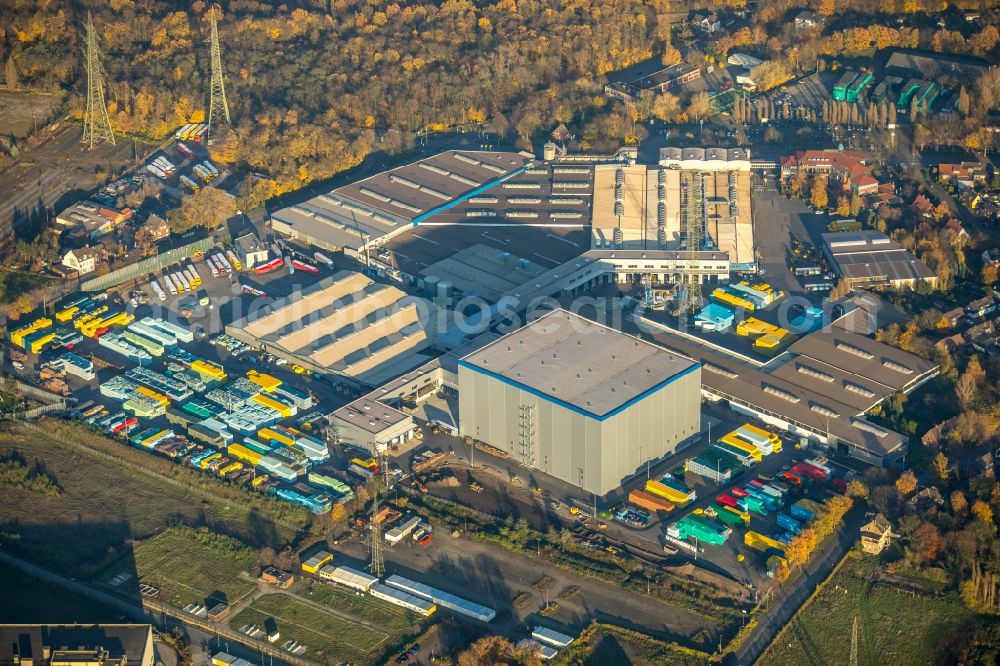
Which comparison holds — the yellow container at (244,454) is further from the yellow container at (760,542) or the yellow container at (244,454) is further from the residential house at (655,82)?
the residential house at (655,82)

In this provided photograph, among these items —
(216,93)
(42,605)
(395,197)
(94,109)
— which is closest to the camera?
(42,605)

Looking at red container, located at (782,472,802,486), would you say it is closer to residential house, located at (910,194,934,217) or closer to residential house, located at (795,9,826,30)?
residential house, located at (910,194,934,217)

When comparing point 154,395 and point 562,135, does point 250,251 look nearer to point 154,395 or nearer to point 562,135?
point 154,395

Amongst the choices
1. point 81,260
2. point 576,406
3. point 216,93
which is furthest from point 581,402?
point 216,93

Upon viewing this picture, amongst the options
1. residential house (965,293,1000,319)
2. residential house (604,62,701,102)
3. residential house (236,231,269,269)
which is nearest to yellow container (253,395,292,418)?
residential house (236,231,269,269)

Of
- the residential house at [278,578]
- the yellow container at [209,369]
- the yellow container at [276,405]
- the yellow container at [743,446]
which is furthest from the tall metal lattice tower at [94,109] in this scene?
the yellow container at [743,446]

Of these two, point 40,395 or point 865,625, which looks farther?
point 40,395
